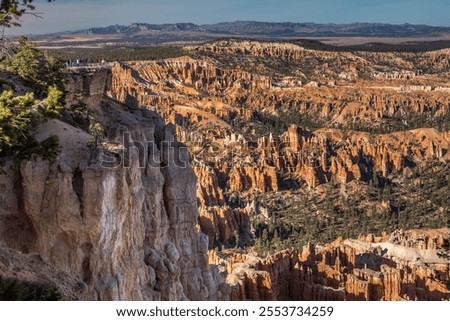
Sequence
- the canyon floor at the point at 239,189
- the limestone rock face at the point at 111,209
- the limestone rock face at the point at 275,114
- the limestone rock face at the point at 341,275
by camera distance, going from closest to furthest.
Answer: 1. the limestone rock face at the point at 111,209
2. the canyon floor at the point at 239,189
3. the limestone rock face at the point at 341,275
4. the limestone rock face at the point at 275,114

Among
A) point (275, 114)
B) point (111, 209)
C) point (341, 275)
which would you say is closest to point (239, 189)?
point (341, 275)

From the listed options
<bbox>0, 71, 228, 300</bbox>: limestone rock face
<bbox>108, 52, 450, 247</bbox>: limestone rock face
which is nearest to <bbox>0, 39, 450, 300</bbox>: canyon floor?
<bbox>0, 71, 228, 300</bbox>: limestone rock face

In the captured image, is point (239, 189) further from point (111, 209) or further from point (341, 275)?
point (111, 209)

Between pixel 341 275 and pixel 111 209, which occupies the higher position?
pixel 111 209

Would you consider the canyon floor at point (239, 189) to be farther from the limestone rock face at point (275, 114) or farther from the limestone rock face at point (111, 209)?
the limestone rock face at point (275, 114)

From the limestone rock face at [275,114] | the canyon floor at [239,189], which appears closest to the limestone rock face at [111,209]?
the canyon floor at [239,189]

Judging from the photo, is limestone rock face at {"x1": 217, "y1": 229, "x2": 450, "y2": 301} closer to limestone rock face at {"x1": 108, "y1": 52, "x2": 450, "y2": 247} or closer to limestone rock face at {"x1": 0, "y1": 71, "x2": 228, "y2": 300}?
limestone rock face at {"x1": 0, "y1": 71, "x2": 228, "y2": 300}
